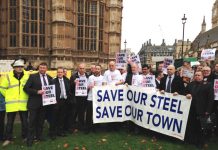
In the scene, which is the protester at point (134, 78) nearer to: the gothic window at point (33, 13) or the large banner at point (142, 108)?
the large banner at point (142, 108)

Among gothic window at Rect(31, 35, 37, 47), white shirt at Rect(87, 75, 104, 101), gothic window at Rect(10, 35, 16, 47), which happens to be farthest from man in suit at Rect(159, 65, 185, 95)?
gothic window at Rect(10, 35, 16, 47)

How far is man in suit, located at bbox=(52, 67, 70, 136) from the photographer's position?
22.6 ft

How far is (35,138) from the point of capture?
6.82 metres

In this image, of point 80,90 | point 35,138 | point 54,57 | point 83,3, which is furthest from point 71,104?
point 83,3

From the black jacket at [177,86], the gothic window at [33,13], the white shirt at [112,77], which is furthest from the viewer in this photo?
the gothic window at [33,13]

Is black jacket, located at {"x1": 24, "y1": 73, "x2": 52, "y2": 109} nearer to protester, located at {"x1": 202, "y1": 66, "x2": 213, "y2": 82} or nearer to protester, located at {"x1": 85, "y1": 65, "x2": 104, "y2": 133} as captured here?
protester, located at {"x1": 85, "y1": 65, "x2": 104, "y2": 133}

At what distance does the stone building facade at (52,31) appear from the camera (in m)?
28.8

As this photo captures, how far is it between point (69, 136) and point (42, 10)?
25.3 metres

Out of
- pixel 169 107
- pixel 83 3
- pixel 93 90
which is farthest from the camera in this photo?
pixel 83 3

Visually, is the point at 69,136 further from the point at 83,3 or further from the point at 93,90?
the point at 83,3

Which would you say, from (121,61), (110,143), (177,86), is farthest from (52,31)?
(110,143)

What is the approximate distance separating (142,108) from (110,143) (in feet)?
4.48

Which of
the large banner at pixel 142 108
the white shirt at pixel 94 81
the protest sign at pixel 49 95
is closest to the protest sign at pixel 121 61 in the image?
the white shirt at pixel 94 81

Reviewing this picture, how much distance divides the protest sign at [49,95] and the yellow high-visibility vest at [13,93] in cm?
45
